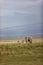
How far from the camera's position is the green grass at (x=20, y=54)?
2371mm

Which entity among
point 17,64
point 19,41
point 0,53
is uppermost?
point 19,41

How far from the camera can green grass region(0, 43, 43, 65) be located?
2.37m

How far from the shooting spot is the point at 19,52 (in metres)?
2.42

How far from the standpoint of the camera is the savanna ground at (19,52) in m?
2.37

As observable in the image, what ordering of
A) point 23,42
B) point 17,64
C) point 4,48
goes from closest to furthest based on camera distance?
point 17,64 < point 4,48 < point 23,42

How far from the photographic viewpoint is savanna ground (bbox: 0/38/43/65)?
2367mm

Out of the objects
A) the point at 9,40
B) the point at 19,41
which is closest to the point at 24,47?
the point at 19,41

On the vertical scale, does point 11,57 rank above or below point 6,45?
below

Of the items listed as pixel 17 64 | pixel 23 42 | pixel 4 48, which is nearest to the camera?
pixel 17 64

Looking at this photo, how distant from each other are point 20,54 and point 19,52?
0.12ft

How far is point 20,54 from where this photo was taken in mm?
2430

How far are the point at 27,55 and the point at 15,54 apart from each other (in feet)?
0.63

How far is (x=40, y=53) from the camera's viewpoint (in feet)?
7.98

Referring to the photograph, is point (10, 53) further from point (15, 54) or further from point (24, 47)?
point (24, 47)
